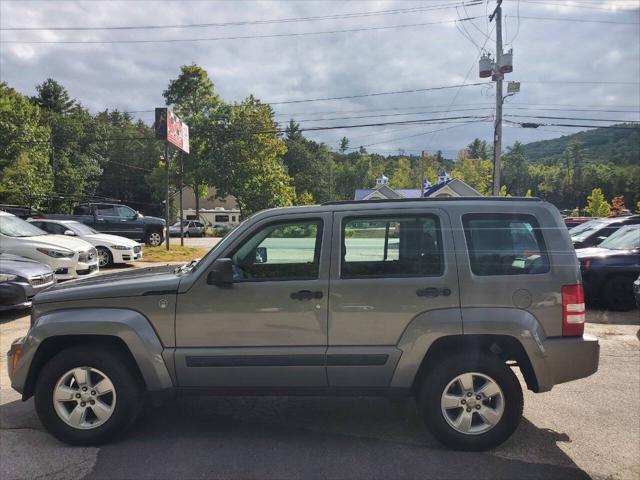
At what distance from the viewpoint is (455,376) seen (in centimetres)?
349

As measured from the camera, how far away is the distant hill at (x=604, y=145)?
29.8 m

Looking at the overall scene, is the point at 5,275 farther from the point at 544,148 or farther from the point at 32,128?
the point at 544,148

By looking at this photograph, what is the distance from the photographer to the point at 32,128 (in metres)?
35.9

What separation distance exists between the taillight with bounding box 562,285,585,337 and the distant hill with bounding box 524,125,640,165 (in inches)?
1040

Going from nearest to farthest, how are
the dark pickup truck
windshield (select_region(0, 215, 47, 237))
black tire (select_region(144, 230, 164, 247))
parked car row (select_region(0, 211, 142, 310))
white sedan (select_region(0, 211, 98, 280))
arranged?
parked car row (select_region(0, 211, 142, 310)), white sedan (select_region(0, 211, 98, 280)), windshield (select_region(0, 215, 47, 237)), the dark pickup truck, black tire (select_region(144, 230, 164, 247))

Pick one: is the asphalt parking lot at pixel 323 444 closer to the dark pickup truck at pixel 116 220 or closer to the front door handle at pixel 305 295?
the front door handle at pixel 305 295

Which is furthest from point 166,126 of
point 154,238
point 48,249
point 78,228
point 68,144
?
point 68,144

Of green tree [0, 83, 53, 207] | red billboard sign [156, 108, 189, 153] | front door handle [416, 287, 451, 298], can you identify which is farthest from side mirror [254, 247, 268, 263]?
green tree [0, 83, 53, 207]

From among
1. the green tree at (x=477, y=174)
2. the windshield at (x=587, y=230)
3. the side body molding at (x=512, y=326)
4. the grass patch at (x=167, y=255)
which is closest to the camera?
the side body molding at (x=512, y=326)

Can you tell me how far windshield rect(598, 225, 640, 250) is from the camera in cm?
899

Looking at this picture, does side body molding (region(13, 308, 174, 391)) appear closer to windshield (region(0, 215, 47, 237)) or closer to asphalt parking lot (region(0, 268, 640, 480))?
asphalt parking lot (region(0, 268, 640, 480))

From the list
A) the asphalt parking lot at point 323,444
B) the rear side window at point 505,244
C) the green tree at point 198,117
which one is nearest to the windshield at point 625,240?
the asphalt parking lot at point 323,444

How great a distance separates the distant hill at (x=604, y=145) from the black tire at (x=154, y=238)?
23645 millimetres

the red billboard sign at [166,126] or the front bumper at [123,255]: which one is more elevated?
the red billboard sign at [166,126]
